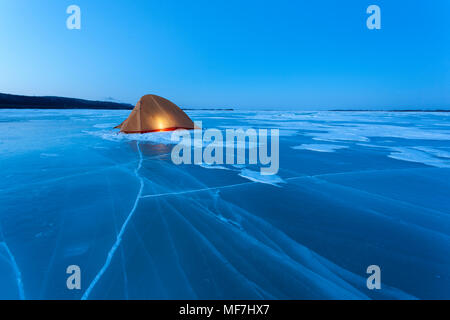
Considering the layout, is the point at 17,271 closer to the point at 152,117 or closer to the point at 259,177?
the point at 259,177

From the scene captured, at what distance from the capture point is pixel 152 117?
8156mm

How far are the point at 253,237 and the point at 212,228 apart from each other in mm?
391

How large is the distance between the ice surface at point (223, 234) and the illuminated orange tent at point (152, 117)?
507 cm

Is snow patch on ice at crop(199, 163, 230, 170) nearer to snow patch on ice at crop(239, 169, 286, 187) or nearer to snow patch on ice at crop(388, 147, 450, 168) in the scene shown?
snow patch on ice at crop(239, 169, 286, 187)

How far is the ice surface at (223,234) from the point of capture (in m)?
1.20

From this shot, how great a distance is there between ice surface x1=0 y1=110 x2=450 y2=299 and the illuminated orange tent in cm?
507

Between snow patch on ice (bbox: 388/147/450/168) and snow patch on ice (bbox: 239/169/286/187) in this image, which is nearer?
snow patch on ice (bbox: 239/169/286/187)

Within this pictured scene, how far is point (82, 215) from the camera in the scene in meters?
1.92

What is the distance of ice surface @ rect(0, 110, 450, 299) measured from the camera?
3.92ft

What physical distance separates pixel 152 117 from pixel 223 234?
7.65m

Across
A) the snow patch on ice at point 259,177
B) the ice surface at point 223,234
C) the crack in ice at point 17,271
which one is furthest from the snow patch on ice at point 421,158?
the crack in ice at point 17,271

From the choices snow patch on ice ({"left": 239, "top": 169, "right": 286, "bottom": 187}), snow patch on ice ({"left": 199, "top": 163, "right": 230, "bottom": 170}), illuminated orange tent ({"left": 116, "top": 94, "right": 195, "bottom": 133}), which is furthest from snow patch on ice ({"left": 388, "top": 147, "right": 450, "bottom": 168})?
illuminated orange tent ({"left": 116, "top": 94, "right": 195, "bottom": 133})
